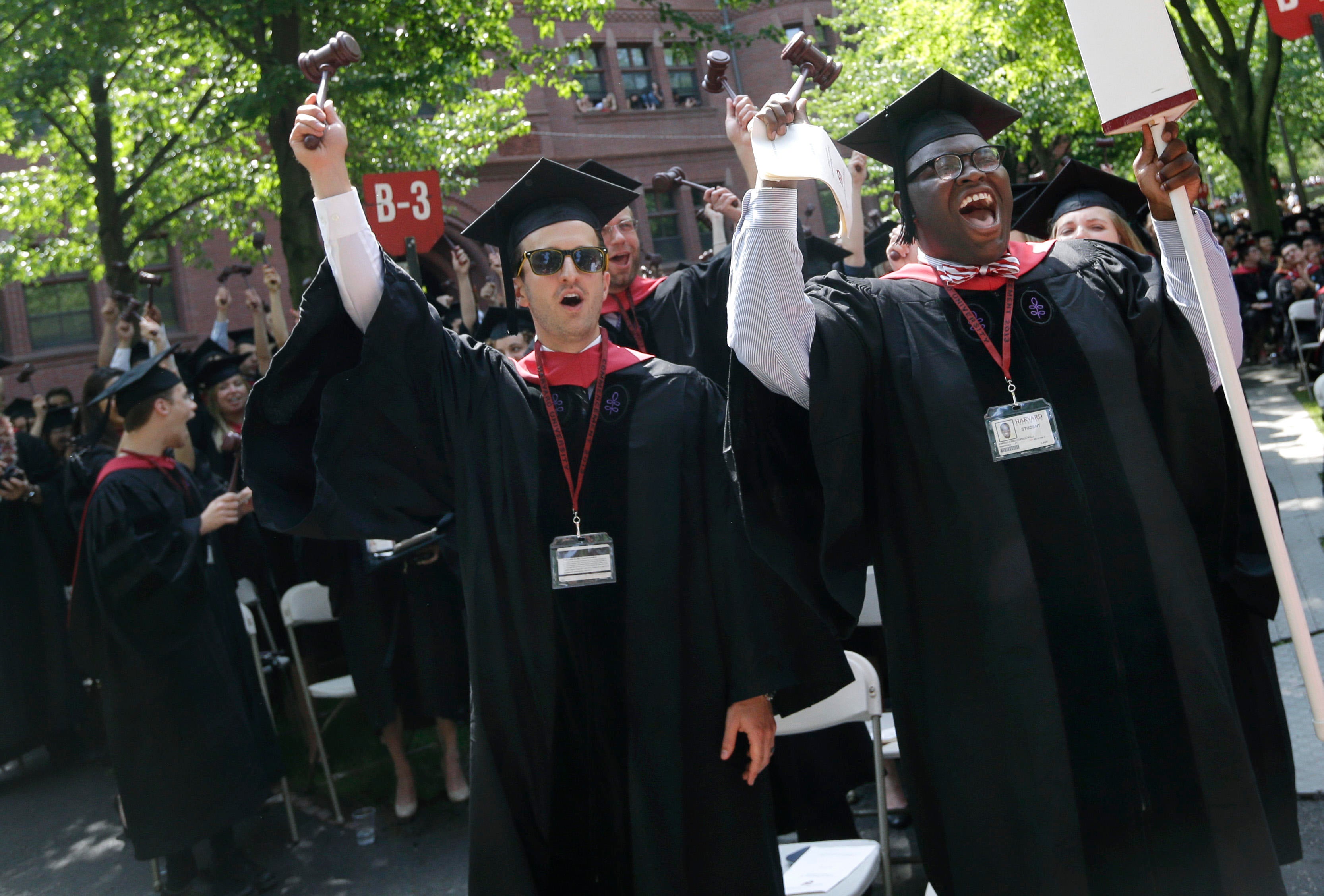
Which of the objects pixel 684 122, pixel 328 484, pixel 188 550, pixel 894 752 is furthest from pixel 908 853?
pixel 684 122

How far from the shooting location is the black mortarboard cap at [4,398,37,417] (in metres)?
9.13

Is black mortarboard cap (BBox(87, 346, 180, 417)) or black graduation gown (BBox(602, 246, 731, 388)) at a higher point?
black mortarboard cap (BBox(87, 346, 180, 417))

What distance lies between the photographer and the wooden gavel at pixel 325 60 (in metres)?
2.59

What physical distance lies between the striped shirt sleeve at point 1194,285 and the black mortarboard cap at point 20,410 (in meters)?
9.05

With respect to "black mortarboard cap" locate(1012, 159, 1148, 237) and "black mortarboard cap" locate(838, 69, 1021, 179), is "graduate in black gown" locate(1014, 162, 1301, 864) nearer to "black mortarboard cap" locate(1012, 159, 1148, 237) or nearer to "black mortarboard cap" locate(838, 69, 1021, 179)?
"black mortarboard cap" locate(838, 69, 1021, 179)

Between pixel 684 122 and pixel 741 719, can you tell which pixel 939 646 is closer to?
pixel 741 719

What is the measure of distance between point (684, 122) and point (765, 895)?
25.4m

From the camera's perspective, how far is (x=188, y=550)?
467 cm

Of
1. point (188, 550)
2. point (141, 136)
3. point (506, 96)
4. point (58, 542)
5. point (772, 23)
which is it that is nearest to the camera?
point (188, 550)

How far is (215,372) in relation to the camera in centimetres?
624

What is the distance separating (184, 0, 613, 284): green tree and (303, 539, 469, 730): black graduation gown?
527 centimetres

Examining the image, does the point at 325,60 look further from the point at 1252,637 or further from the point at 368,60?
the point at 368,60

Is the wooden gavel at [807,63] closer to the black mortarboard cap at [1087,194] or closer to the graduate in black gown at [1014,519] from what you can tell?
the graduate in black gown at [1014,519]

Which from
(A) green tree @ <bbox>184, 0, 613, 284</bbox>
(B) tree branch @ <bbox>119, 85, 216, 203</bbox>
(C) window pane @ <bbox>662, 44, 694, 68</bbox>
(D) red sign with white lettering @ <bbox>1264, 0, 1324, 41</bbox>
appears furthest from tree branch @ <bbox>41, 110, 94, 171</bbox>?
(D) red sign with white lettering @ <bbox>1264, 0, 1324, 41</bbox>
